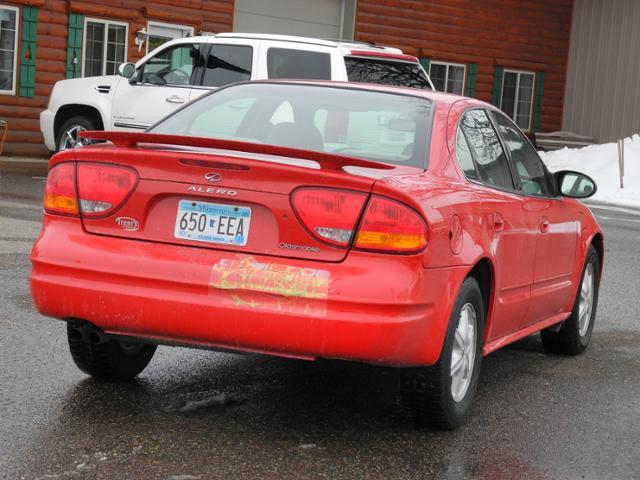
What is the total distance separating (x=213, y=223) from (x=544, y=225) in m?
2.11

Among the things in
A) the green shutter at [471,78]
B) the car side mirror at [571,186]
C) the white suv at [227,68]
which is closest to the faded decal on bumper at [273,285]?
the car side mirror at [571,186]

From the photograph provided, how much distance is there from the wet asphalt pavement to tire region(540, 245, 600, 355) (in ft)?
0.30

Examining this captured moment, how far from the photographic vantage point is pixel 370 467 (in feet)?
14.0

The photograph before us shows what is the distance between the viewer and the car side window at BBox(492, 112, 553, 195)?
5.92 metres

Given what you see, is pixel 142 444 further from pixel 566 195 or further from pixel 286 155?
pixel 566 195

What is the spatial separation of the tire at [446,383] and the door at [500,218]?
0.31 meters

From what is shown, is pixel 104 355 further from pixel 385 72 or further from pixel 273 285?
pixel 385 72

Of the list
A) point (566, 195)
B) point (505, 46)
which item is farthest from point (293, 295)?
point (505, 46)

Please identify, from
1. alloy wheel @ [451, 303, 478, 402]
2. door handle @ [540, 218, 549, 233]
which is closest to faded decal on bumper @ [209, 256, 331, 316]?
alloy wheel @ [451, 303, 478, 402]

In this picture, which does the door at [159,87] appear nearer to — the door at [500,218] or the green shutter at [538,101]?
the door at [500,218]

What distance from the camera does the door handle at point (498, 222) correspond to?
5.15 meters

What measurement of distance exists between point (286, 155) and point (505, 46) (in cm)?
2506

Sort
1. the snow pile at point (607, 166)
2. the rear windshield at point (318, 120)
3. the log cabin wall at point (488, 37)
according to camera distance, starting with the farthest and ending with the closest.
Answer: the log cabin wall at point (488, 37) < the snow pile at point (607, 166) < the rear windshield at point (318, 120)

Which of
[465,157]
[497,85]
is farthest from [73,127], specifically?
[497,85]
